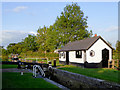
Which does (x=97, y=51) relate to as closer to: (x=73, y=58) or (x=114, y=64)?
(x=114, y=64)

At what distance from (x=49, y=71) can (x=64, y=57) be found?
9.47 meters

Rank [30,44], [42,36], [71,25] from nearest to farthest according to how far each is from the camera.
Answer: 1. [71,25]
2. [42,36]
3. [30,44]

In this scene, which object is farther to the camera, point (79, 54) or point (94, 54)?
point (79, 54)

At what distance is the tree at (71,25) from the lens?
41250 mm

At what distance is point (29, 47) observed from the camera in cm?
6612

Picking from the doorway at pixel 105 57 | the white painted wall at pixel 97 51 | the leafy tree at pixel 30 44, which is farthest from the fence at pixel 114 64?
the leafy tree at pixel 30 44

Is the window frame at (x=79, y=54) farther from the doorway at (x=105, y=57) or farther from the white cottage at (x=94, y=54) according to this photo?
the doorway at (x=105, y=57)

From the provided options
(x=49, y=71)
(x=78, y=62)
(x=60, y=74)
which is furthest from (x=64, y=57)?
(x=60, y=74)

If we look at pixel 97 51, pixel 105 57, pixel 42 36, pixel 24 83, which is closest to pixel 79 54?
pixel 97 51

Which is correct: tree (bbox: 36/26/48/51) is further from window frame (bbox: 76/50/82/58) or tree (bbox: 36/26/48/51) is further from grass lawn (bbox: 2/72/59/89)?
grass lawn (bbox: 2/72/59/89)

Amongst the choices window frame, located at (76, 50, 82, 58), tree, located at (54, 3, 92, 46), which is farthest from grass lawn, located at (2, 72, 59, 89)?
tree, located at (54, 3, 92, 46)

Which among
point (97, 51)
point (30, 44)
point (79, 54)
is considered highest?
point (30, 44)

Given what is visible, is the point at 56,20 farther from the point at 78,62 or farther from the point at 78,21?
the point at 78,62

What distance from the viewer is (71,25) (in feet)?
138
